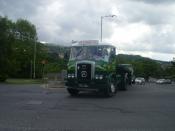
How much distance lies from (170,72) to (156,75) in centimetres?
2374

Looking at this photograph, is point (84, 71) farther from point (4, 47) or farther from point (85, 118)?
point (4, 47)

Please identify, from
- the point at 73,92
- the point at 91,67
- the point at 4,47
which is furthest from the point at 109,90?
the point at 4,47

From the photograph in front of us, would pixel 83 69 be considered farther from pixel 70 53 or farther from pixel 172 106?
pixel 172 106

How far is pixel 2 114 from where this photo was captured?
15.5 meters

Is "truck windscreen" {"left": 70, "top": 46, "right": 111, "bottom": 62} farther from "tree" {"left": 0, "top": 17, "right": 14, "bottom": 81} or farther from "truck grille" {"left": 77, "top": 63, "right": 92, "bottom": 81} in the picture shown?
"tree" {"left": 0, "top": 17, "right": 14, "bottom": 81}

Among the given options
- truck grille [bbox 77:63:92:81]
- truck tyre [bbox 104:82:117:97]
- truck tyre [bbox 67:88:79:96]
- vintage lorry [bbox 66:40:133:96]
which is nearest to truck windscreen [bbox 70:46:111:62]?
vintage lorry [bbox 66:40:133:96]

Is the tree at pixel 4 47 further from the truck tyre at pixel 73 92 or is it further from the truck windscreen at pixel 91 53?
the truck windscreen at pixel 91 53

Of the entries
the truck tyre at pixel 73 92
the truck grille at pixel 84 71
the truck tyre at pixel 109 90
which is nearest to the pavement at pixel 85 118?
the truck grille at pixel 84 71

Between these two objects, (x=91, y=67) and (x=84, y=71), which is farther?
(x=84, y=71)

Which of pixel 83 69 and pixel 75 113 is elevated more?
pixel 83 69

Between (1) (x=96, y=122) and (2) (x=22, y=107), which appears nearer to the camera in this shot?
(1) (x=96, y=122)

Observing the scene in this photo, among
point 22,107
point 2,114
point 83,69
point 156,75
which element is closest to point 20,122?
point 2,114

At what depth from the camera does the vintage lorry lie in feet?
82.0

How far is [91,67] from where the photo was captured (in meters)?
24.9
